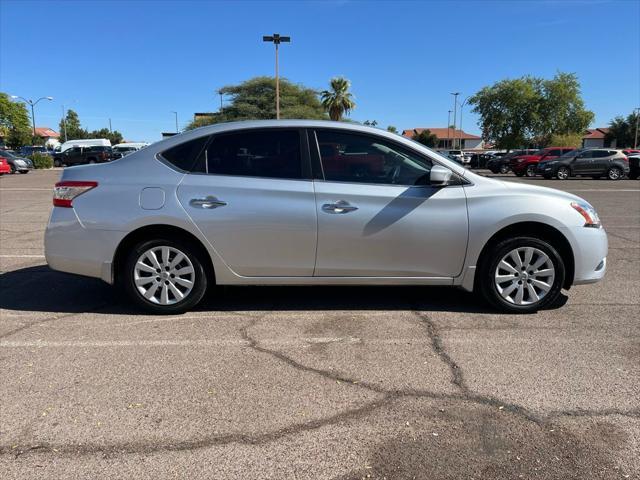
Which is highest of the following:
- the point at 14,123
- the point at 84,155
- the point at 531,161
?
the point at 14,123

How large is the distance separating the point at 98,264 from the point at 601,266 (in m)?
4.56

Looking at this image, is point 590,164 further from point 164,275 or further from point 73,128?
point 73,128

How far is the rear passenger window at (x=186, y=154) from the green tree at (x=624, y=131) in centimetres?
10181

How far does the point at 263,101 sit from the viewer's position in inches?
2036

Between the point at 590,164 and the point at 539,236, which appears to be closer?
the point at 539,236

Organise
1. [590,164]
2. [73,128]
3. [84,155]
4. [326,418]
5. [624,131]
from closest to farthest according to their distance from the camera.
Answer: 1. [326,418]
2. [590,164]
3. [84,155]
4. [624,131]
5. [73,128]

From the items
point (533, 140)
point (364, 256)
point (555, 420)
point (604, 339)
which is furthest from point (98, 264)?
point (533, 140)

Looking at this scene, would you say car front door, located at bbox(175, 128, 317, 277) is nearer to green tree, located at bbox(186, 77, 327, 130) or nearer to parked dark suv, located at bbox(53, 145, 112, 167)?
parked dark suv, located at bbox(53, 145, 112, 167)

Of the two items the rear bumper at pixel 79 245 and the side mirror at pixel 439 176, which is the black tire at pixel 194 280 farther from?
the side mirror at pixel 439 176

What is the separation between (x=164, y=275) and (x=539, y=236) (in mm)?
3400

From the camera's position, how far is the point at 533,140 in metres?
60.1

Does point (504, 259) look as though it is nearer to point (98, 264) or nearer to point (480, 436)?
point (480, 436)

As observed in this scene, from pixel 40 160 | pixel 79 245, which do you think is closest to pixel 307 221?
pixel 79 245

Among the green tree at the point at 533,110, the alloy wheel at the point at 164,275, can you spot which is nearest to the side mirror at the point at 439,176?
the alloy wheel at the point at 164,275
